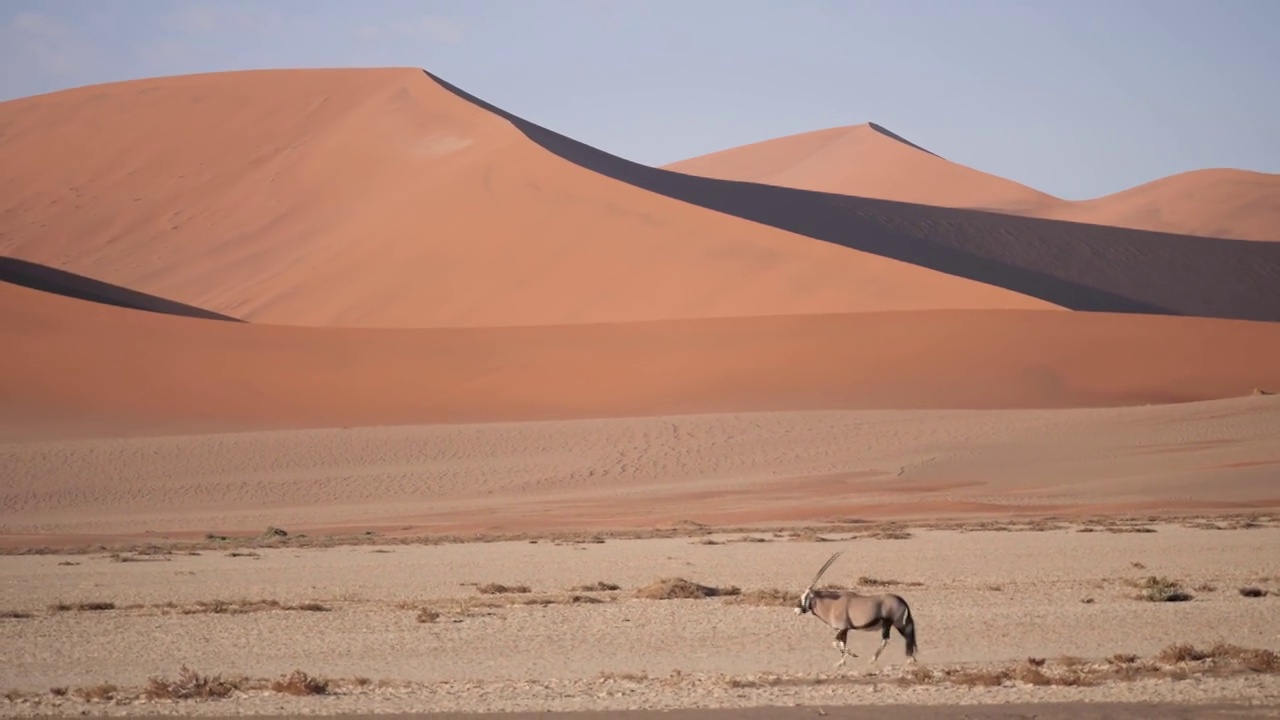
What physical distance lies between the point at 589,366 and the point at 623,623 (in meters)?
26.9

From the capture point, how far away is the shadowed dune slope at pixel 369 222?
155 ft

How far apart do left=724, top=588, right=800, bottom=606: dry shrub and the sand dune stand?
85.3 m

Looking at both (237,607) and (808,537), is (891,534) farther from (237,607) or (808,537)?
(237,607)

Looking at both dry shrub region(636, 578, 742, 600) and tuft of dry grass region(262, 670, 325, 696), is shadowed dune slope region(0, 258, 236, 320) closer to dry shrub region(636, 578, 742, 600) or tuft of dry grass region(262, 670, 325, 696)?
dry shrub region(636, 578, 742, 600)

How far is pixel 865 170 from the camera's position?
119m

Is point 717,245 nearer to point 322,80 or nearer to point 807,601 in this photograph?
point 322,80

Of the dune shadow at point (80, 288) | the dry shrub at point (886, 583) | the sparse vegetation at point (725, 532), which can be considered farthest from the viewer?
the dune shadow at point (80, 288)

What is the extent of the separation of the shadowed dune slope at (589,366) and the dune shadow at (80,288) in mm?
3790

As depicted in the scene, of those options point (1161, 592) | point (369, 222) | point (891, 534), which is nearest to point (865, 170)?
point (369, 222)

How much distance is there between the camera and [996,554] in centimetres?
1639

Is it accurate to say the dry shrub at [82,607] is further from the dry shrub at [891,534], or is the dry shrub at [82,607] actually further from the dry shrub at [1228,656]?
the dry shrub at [891,534]

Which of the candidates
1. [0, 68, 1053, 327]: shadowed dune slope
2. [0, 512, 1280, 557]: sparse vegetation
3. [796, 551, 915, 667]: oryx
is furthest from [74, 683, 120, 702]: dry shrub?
[0, 68, 1053, 327]: shadowed dune slope

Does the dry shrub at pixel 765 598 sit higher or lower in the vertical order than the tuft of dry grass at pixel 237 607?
higher

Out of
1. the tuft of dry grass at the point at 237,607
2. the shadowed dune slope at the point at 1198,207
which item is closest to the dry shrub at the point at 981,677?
the tuft of dry grass at the point at 237,607
